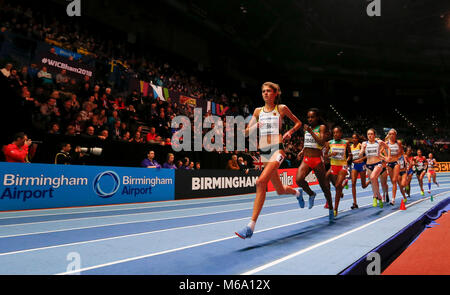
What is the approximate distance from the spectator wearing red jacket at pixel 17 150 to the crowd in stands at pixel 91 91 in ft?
2.69

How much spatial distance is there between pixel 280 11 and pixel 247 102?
7833 mm

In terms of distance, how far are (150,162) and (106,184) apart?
182 cm

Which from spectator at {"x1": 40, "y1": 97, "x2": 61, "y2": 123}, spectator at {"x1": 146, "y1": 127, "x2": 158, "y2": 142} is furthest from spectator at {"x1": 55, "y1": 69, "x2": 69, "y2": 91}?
spectator at {"x1": 146, "y1": 127, "x2": 158, "y2": 142}

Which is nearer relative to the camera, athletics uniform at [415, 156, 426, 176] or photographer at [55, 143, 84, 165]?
photographer at [55, 143, 84, 165]

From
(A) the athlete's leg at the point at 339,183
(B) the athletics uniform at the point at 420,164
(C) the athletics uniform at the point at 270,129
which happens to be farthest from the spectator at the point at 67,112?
(B) the athletics uniform at the point at 420,164

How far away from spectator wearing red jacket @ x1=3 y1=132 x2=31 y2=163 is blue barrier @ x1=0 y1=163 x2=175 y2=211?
0.47 meters

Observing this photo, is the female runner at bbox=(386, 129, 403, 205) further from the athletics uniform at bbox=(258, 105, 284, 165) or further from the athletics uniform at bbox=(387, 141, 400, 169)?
the athletics uniform at bbox=(258, 105, 284, 165)

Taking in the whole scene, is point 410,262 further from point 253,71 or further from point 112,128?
point 253,71

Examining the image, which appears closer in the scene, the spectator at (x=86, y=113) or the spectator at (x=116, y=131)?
the spectator at (x=86, y=113)

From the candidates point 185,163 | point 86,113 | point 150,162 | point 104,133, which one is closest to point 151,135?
point 185,163

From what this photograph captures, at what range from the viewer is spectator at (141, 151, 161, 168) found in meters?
9.73

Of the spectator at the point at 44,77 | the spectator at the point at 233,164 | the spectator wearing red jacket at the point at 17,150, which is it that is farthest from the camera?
the spectator at the point at 233,164

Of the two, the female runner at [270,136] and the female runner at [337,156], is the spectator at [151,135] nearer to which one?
the female runner at [337,156]

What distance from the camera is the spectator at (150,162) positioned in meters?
9.73
